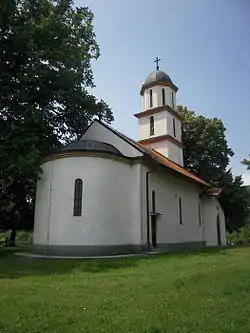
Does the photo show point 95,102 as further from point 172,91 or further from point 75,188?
point 172,91

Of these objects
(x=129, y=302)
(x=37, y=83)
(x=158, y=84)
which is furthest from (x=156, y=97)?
(x=129, y=302)

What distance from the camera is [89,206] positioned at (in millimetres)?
18094

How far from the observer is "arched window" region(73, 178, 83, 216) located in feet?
59.5

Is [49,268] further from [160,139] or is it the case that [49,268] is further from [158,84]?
[158,84]

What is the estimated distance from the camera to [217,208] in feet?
107

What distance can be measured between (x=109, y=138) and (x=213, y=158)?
19.4m

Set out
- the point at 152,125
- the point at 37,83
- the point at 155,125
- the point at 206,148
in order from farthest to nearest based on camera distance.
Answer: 1. the point at 206,148
2. the point at 152,125
3. the point at 155,125
4. the point at 37,83

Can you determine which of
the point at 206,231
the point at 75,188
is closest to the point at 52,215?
the point at 75,188

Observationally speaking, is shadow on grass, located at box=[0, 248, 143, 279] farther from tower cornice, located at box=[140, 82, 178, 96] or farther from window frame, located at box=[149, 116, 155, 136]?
tower cornice, located at box=[140, 82, 178, 96]

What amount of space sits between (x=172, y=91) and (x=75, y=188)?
18.0m

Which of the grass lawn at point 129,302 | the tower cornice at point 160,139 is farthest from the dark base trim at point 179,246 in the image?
the grass lawn at point 129,302

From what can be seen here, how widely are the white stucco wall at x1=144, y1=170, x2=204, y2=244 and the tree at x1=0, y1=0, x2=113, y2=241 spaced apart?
7.12 metres

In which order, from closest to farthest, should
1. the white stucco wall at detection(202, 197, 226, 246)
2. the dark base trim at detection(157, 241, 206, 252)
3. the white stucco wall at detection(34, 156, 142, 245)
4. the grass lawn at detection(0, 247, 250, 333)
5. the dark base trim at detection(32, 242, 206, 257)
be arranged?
the grass lawn at detection(0, 247, 250, 333)
the dark base trim at detection(32, 242, 206, 257)
the white stucco wall at detection(34, 156, 142, 245)
the dark base trim at detection(157, 241, 206, 252)
the white stucco wall at detection(202, 197, 226, 246)

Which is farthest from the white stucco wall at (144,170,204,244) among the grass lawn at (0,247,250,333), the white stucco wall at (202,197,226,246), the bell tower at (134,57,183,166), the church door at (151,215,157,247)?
the grass lawn at (0,247,250,333)
